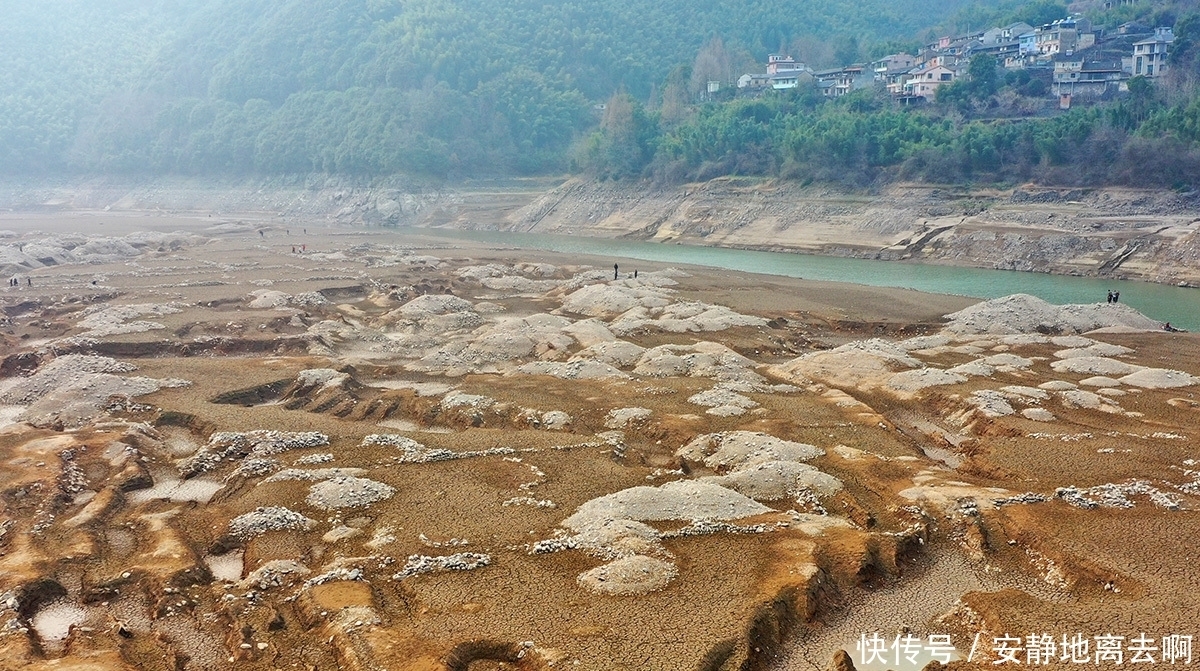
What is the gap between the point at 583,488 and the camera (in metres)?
22.9

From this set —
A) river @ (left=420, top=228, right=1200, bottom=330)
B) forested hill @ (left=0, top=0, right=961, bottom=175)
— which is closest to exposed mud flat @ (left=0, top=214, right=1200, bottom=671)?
river @ (left=420, top=228, right=1200, bottom=330)

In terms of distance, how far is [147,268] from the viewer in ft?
219

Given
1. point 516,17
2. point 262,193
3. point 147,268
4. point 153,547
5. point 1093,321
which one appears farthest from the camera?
point 516,17

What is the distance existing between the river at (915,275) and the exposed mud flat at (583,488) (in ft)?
41.1

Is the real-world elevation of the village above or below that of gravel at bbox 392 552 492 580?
above

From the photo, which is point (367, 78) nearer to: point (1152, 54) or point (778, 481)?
point (1152, 54)

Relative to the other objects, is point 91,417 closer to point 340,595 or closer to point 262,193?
point 340,595

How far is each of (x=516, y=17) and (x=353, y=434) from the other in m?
167

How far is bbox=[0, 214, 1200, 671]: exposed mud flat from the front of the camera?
16.1 meters

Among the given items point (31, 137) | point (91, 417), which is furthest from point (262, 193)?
point (91, 417)

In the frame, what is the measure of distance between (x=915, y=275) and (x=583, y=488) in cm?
5429

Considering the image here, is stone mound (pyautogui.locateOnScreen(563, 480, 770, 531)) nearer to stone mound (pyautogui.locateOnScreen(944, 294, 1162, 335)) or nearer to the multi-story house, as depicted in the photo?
stone mound (pyautogui.locateOnScreen(944, 294, 1162, 335))

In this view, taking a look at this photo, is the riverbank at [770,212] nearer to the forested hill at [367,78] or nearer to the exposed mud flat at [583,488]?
the forested hill at [367,78]

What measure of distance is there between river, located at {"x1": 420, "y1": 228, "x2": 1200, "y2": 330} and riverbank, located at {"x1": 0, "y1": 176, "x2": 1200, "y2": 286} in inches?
84.2
